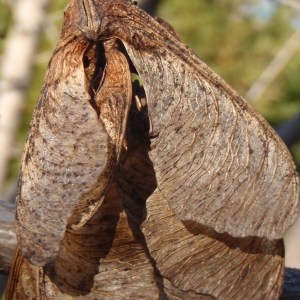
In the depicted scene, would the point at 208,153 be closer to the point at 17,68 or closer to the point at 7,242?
the point at 7,242

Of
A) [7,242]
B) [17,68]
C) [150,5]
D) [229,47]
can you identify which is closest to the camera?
[7,242]

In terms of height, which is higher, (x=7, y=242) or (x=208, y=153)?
(x=208, y=153)

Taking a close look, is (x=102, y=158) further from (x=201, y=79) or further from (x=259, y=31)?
(x=259, y=31)

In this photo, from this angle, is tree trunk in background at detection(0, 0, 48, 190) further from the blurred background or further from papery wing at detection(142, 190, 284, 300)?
papery wing at detection(142, 190, 284, 300)

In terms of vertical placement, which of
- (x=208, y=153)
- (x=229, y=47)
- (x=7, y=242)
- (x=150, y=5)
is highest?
(x=229, y=47)

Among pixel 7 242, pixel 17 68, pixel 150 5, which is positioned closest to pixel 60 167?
pixel 7 242

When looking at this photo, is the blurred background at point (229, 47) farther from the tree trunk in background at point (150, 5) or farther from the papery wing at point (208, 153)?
the papery wing at point (208, 153)

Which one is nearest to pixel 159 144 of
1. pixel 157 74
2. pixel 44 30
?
pixel 157 74

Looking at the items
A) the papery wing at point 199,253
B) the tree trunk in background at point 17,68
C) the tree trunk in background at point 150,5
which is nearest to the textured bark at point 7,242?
the papery wing at point 199,253

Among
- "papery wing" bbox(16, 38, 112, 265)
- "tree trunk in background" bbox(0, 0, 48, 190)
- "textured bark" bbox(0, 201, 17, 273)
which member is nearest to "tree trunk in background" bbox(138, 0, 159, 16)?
"textured bark" bbox(0, 201, 17, 273)
